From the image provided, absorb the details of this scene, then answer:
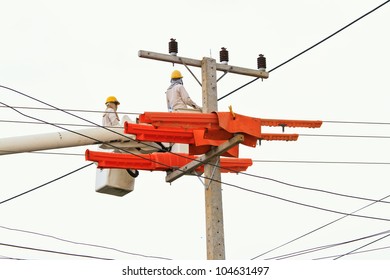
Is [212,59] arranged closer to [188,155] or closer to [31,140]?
[188,155]

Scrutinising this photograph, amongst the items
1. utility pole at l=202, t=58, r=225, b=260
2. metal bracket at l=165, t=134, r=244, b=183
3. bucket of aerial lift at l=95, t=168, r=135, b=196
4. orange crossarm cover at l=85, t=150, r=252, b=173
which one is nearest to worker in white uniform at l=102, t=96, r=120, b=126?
bucket of aerial lift at l=95, t=168, r=135, b=196

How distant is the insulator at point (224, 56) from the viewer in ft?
65.4

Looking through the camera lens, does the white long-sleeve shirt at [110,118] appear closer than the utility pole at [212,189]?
No

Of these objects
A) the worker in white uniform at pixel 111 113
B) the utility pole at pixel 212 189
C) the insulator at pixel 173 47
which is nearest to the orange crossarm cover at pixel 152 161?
the worker in white uniform at pixel 111 113

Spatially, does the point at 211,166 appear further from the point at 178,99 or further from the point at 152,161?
the point at 178,99

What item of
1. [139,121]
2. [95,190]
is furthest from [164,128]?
[95,190]

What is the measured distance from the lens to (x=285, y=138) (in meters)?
20.2

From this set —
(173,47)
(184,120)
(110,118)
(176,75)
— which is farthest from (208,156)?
(110,118)

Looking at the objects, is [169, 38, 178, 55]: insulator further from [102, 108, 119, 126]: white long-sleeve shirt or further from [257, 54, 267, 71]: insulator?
[102, 108, 119, 126]: white long-sleeve shirt

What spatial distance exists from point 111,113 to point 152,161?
1.59 metres

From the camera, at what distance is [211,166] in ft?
62.8

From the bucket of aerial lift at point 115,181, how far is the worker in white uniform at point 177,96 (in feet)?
5.65

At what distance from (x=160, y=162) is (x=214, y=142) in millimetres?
1760

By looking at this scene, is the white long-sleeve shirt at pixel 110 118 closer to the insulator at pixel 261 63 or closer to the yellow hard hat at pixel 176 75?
the yellow hard hat at pixel 176 75
